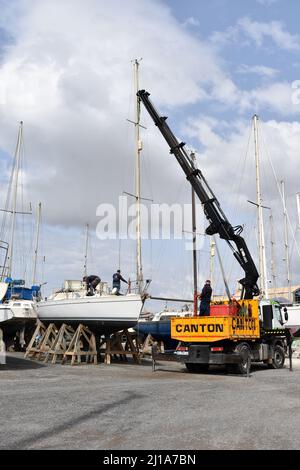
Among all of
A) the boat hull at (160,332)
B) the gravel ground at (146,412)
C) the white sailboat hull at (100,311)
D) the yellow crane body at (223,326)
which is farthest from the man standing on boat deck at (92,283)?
the boat hull at (160,332)

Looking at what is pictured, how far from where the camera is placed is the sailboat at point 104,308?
720 inches

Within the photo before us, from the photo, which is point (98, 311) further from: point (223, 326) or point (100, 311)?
point (223, 326)

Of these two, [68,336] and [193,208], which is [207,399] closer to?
[68,336]

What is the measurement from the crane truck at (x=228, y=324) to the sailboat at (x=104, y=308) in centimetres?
165

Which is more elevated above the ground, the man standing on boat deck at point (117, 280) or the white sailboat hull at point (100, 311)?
the man standing on boat deck at point (117, 280)

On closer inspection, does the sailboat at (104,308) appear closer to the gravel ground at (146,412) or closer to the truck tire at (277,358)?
the gravel ground at (146,412)

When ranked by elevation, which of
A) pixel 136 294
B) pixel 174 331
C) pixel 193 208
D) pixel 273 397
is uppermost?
pixel 193 208


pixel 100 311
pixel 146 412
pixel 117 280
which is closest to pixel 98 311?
pixel 100 311

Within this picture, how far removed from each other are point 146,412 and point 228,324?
7.92m

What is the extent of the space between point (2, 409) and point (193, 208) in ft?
59.8

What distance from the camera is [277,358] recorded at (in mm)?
19422

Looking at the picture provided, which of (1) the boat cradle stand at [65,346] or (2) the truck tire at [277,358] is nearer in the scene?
(2) the truck tire at [277,358]
